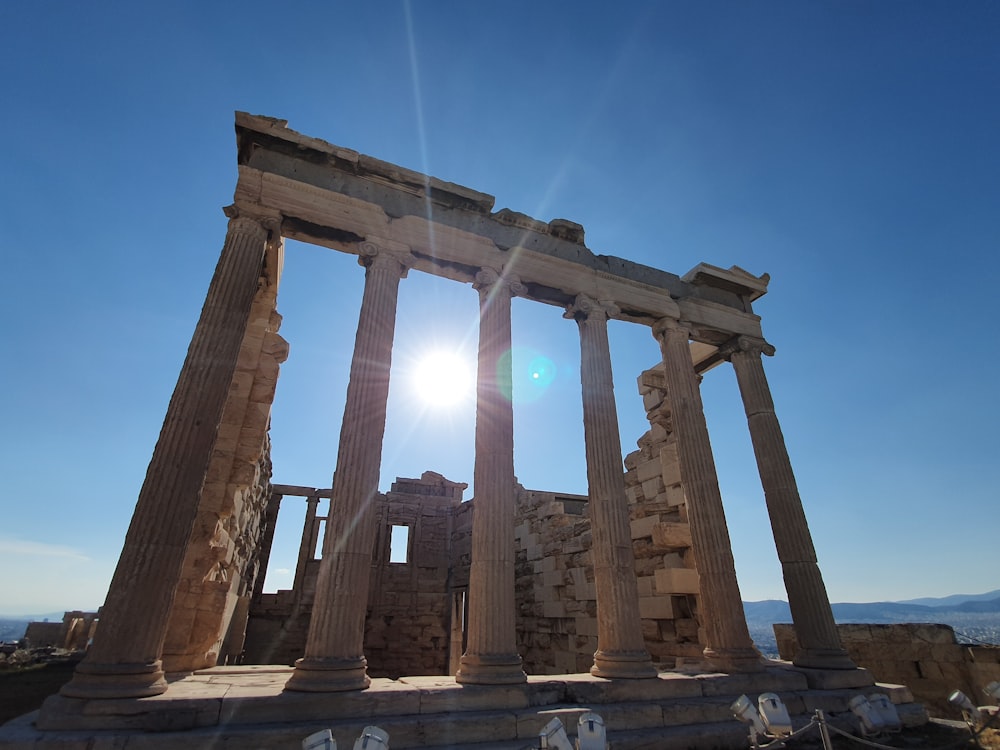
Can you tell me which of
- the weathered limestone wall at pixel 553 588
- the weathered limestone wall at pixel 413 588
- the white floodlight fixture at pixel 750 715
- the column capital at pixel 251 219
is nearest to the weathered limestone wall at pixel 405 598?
the weathered limestone wall at pixel 413 588

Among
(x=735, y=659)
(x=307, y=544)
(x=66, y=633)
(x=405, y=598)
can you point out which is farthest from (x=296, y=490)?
(x=735, y=659)

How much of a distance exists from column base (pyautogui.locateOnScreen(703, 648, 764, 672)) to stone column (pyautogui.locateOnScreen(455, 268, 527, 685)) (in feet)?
11.8

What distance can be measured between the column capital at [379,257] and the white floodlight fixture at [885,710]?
9645mm

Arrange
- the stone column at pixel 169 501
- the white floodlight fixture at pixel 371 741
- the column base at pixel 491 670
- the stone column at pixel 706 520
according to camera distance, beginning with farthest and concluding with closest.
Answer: the stone column at pixel 706 520 → the column base at pixel 491 670 → the stone column at pixel 169 501 → the white floodlight fixture at pixel 371 741

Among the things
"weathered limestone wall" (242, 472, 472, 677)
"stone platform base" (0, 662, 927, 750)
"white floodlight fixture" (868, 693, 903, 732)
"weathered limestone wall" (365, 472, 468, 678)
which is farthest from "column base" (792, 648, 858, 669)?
"weathered limestone wall" (365, 472, 468, 678)

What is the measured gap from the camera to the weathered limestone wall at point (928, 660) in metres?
10.7

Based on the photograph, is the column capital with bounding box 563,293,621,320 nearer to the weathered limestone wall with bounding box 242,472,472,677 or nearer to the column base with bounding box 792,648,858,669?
the column base with bounding box 792,648,858,669

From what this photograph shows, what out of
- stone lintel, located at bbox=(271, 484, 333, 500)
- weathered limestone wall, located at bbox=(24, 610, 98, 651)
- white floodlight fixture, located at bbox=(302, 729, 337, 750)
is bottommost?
white floodlight fixture, located at bbox=(302, 729, 337, 750)

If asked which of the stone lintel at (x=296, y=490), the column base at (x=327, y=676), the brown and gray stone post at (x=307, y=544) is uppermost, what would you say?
the stone lintel at (x=296, y=490)

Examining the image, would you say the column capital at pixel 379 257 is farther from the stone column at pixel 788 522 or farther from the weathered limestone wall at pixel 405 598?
the weathered limestone wall at pixel 405 598

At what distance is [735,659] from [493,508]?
500cm

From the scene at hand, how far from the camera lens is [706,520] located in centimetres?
989

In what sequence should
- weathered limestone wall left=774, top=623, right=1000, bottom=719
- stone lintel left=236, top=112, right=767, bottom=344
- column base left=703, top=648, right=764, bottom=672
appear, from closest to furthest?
column base left=703, top=648, right=764, bottom=672, stone lintel left=236, top=112, right=767, bottom=344, weathered limestone wall left=774, top=623, right=1000, bottom=719

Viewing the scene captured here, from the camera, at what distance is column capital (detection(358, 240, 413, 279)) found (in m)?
9.40
